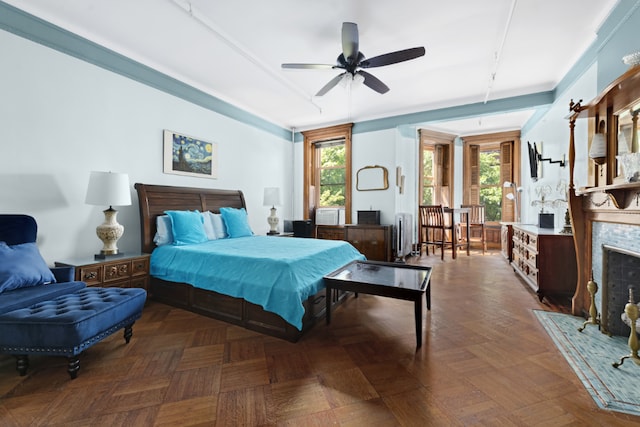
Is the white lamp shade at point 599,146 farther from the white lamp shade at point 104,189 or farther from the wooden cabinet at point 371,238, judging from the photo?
the white lamp shade at point 104,189

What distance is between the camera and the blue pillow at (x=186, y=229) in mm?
3260

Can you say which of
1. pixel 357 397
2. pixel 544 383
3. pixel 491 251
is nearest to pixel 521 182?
pixel 491 251

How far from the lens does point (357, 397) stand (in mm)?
1521

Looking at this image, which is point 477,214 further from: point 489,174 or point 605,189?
point 605,189

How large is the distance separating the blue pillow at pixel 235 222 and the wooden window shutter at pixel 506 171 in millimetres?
6207

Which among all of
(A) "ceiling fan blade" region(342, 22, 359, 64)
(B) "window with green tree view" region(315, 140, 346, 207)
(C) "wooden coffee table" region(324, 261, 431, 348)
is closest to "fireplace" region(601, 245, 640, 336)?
(C) "wooden coffee table" region(324, 261, 431, 348)

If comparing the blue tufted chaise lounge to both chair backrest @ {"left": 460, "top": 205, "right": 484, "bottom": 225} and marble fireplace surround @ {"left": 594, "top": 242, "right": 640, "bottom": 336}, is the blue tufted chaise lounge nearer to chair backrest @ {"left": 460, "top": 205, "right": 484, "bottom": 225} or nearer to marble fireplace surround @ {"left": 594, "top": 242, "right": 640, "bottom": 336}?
marble fireplace surround @ {"left": 594, "top": 242, "right": 640, "bottom": 336}

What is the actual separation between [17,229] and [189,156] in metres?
2.08

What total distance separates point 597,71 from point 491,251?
4.52m

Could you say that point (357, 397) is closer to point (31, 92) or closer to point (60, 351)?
point (60, 351)

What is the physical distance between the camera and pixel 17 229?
223cm

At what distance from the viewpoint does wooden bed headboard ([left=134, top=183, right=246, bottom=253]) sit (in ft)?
10.6

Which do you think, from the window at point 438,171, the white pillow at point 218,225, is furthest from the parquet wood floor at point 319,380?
the window at point 438,171

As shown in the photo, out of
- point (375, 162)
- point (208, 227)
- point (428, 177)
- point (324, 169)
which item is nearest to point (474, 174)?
point (428, 177)
